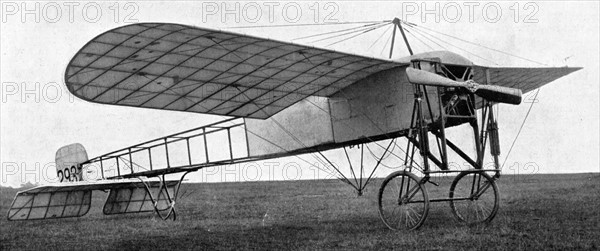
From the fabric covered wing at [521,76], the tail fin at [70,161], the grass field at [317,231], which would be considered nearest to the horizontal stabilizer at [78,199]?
the grass field at [317,231]

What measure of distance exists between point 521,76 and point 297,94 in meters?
5.69

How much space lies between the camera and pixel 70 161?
18781mm

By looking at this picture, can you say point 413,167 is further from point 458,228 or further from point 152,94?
point 152,94

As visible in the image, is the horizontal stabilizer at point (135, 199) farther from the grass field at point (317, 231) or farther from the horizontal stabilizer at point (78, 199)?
the grass field at point (317, 231)

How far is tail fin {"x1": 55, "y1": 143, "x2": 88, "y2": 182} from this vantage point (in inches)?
727

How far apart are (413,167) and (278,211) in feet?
26.6

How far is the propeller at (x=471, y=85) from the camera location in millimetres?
11078

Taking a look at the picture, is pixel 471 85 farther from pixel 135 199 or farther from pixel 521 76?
pixel 135 199

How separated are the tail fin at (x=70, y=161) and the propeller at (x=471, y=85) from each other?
11.9 m

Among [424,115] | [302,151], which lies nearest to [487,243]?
[424,115]

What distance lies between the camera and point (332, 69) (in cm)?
1232

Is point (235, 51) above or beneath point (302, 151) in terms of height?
above

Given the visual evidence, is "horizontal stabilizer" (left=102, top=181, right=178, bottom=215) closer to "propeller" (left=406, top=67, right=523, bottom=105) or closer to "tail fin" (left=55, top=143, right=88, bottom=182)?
"tail fin" (left=55, top=143, right=88, bottom=182)

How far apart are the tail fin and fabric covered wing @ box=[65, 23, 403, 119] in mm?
6850
